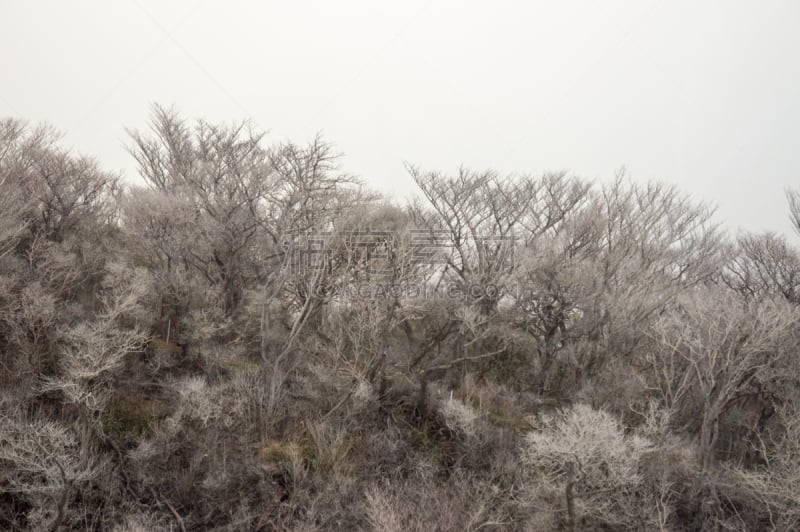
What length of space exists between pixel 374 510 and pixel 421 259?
10299 millimetres

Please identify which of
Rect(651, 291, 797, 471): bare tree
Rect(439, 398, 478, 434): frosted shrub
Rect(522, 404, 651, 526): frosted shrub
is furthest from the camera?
Rect(439, 398, 478, 434): frosted shrub

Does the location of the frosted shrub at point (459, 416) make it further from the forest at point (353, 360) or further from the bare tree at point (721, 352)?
the bare tree at point (721, 352)

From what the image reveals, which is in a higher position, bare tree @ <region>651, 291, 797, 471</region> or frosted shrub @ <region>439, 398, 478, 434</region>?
bare tree @ <region>651, 291, 797, 471</region>

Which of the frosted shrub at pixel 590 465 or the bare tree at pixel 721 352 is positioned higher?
the bare tree at pixel 721 352

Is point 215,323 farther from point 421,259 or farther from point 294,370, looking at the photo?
point 421,259

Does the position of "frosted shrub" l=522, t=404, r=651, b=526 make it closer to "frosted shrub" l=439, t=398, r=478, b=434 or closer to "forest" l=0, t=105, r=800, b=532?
"forest" l=0, t=105, r=800, b=532

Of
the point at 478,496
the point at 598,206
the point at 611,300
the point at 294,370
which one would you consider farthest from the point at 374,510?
the point at 598,206

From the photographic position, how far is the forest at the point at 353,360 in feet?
49.3

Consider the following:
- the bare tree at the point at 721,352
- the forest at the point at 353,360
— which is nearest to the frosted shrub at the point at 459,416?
the forest at the point at 353,360

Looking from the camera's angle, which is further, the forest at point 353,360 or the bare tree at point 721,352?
the bare tree at point 721,352

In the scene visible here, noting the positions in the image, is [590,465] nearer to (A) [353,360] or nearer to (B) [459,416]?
(B) [459,416]

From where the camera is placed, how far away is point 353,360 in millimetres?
19734

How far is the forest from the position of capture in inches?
592

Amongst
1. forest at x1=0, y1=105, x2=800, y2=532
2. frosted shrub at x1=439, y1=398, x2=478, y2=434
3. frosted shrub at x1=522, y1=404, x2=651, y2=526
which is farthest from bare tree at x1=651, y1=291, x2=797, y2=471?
frosted shrub at x1=439, y1=398, x2=478, y2=434
